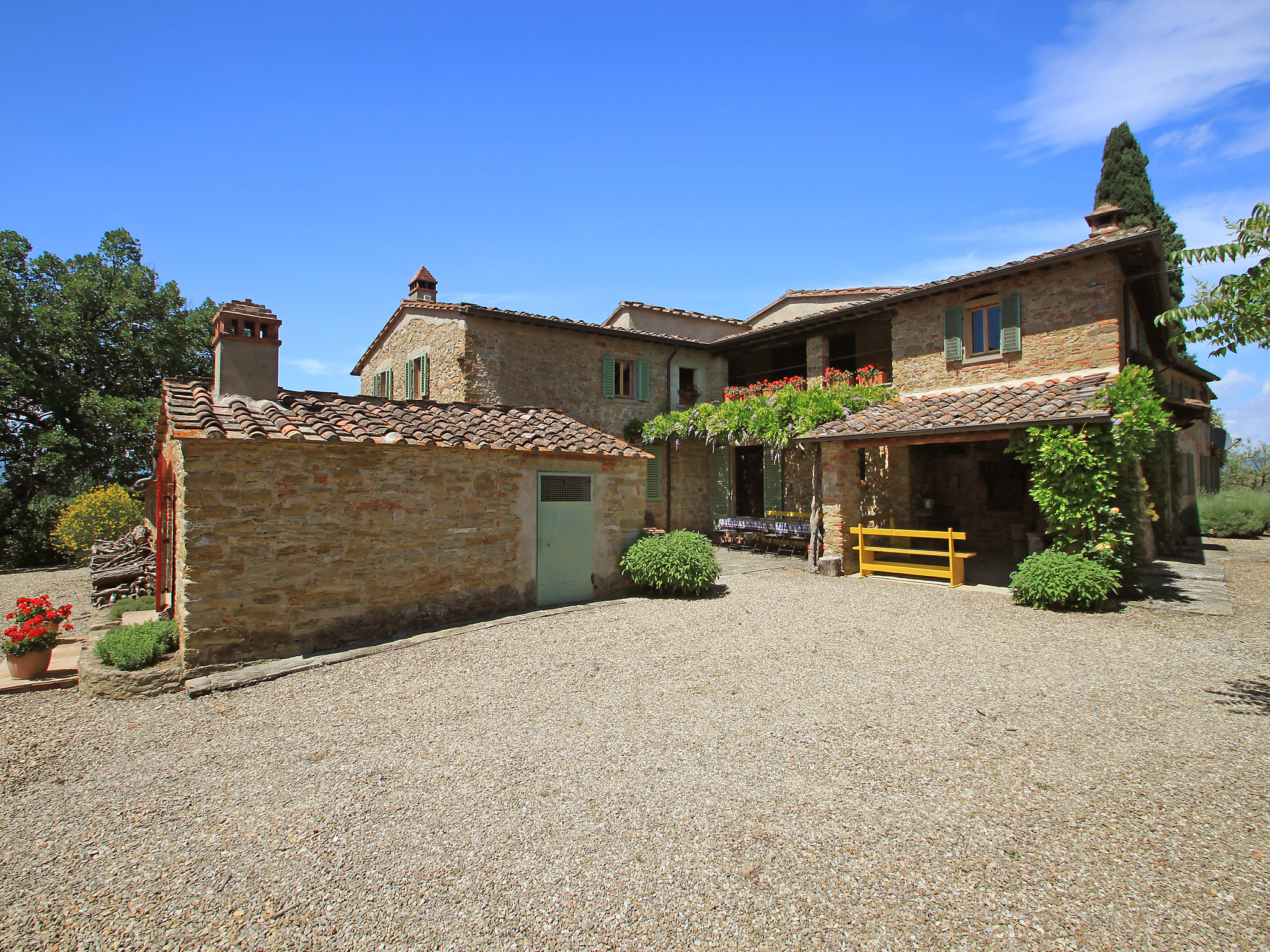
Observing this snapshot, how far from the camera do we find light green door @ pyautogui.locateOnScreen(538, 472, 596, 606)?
9.41 m

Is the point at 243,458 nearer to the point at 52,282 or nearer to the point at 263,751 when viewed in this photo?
the point at 263,751

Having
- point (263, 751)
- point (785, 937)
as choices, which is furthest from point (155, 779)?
point (785, 937)

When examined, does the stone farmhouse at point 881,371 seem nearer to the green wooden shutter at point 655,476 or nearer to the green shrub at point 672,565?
the green wooden shutter at point 655,476

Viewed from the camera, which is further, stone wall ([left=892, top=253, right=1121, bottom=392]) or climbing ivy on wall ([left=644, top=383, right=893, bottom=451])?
climbing ivy on wall ([left=644, top=383, right=893, bottom=451])

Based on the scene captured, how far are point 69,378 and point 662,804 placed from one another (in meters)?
23.9

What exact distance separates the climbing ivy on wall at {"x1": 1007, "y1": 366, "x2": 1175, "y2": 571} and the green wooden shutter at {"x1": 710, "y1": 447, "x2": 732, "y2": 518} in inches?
348

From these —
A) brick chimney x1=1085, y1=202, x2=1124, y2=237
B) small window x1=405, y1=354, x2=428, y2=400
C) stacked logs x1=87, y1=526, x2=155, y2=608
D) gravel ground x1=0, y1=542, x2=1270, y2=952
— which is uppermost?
brick chimney x1=1085, y1=202, x2=1124, y2=237

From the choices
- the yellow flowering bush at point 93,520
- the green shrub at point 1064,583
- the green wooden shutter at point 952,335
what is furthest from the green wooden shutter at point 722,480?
the yellow flowering bush at point 93,520

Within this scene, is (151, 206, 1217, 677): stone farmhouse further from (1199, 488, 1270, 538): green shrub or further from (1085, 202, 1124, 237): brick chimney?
(1199, 488, 1270, 538): green shrub

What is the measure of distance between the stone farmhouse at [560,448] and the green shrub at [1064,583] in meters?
2.10

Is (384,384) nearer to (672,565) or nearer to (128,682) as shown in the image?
(672,565)

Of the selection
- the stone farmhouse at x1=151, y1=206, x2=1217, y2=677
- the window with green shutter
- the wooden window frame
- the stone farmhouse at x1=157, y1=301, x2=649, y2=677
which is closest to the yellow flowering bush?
the stone farmhouse at x1=151, y1=206, x2=1217, y2=677

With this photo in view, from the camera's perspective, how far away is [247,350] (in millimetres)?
8266

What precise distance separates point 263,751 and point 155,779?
69cm
